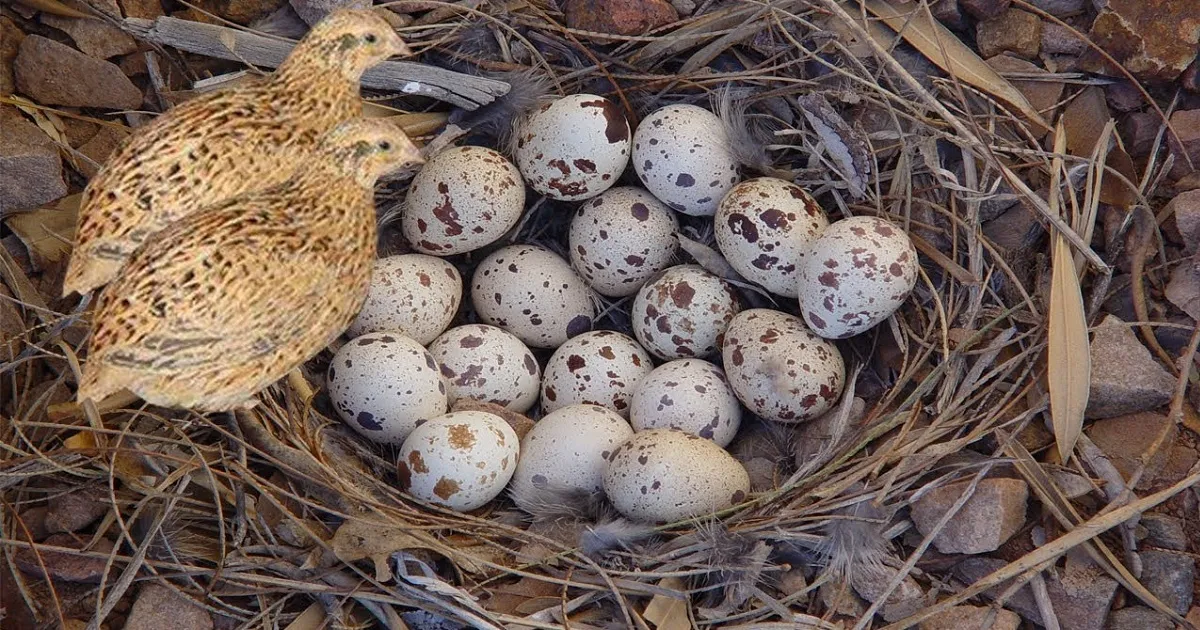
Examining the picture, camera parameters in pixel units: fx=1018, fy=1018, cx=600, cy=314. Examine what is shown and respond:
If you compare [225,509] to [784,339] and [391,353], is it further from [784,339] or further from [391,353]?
[784,339]

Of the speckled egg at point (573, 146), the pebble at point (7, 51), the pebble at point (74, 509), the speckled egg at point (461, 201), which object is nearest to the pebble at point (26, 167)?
the pebble at point (7, 51)

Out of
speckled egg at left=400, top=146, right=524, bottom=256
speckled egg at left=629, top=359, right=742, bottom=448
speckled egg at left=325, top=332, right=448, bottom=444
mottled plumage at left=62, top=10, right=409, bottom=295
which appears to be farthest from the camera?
speckled egg at left=400, top=146, right=524, bottom=256

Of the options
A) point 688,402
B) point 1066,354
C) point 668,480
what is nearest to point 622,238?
point 688,402

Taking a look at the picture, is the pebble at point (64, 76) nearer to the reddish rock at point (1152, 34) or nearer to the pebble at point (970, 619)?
the pebble at point (970, 619)

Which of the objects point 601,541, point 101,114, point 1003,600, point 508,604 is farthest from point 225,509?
point 1003,600

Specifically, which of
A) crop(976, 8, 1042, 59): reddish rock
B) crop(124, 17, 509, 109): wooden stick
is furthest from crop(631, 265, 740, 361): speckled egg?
crop(976, 8, 1042, 59): reddish rock

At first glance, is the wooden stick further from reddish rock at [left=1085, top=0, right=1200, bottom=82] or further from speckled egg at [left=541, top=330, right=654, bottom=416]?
reddish rock at [left=1085, top=0, right=1200, bottom=82]
